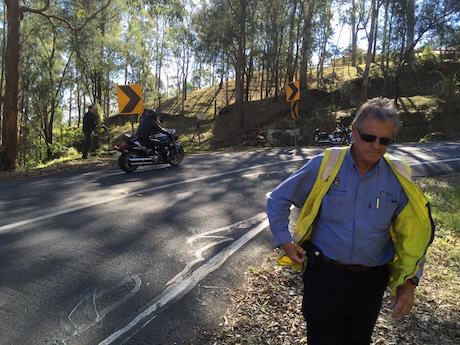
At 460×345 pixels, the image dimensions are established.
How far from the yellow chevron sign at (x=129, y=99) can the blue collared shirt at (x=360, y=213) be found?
10.7 metres

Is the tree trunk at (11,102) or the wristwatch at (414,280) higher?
the tree trunk at (11,102)

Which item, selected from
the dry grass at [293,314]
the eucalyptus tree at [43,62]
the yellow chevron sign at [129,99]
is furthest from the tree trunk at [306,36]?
the dry grass at [293,314]

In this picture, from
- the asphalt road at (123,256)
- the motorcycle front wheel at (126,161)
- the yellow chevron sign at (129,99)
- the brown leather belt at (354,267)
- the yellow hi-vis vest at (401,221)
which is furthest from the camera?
the yellow chevron sign at (129,99)

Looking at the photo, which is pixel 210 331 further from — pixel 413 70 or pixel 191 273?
pixel 413 70

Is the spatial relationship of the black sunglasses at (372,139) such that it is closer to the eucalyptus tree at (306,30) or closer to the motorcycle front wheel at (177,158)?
the motorcycle front wheel at (177,158)

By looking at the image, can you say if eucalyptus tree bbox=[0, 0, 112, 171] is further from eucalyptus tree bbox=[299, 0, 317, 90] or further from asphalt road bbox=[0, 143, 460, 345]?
eucalyptus tree bbox=[299, 0, 317, 90]

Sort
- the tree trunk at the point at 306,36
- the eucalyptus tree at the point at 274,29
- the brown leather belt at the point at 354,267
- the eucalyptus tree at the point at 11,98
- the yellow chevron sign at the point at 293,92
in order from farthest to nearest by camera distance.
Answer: the eucalyptus tree at the point at 274,29 → the tree trunk at the point at 306,36 → the yellow chevron sign at the point at 293,92 → the eucalyptus tree at the point at 11,98 → the brown leather belt at the point at 354,267

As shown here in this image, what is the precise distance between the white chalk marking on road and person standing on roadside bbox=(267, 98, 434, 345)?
1.53 meters

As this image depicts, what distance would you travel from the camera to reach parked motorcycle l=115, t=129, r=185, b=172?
32.3 ft

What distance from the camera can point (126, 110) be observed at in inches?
473

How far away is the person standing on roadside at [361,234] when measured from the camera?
83.4 inches

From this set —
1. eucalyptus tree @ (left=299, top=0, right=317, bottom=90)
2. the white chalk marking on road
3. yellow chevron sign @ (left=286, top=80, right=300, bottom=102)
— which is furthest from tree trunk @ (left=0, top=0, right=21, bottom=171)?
eucalyptus tree @ (left=299, top=0, right=317, bottom=90)

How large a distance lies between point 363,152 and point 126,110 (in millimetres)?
10967

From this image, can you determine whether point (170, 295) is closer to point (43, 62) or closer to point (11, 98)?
point (11, 98)
